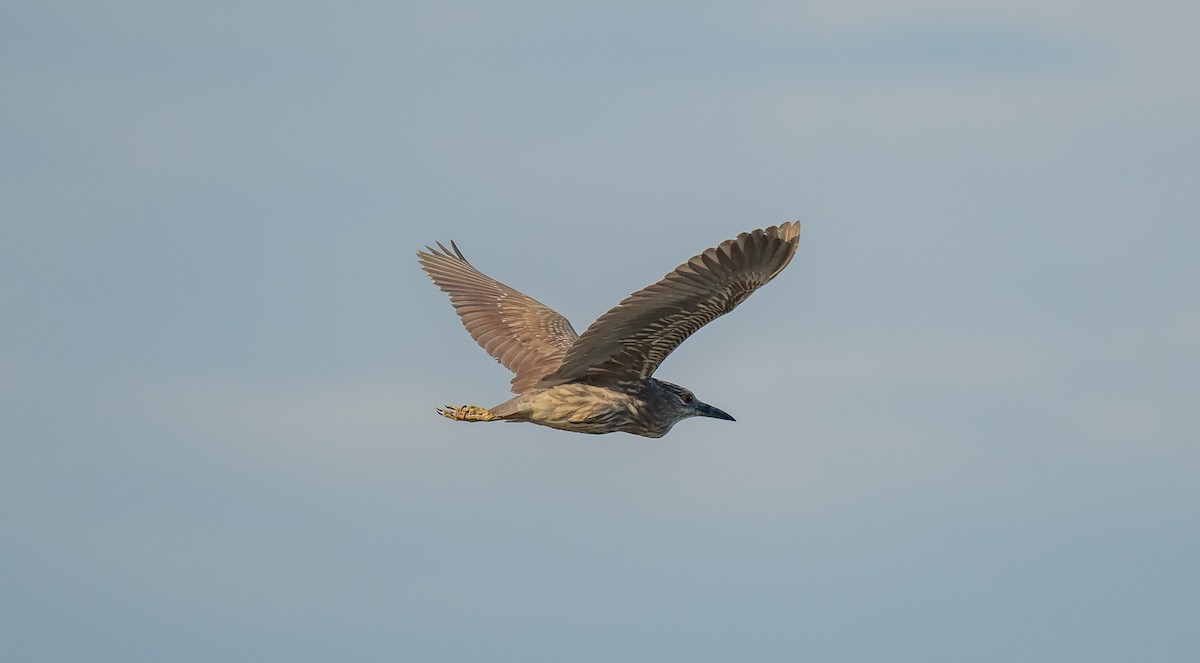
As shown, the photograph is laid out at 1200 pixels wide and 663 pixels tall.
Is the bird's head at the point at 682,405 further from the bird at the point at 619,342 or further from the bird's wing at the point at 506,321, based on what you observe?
the bird's wing at the point at 506,321

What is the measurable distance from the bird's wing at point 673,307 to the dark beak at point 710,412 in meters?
0.99

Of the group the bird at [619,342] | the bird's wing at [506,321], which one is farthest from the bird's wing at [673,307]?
the bird's wing at [506,321]

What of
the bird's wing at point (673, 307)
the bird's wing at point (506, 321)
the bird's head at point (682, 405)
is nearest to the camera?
the bird's wing at point (673, 307)

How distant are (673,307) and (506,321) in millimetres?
4241

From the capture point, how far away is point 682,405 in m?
17.0

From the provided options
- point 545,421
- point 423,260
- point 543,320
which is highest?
point 423,260

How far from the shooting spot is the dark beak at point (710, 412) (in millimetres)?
17297

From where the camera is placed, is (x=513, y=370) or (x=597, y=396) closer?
(x=597, y=396)

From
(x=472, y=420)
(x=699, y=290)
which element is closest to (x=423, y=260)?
(x=472, y=420)

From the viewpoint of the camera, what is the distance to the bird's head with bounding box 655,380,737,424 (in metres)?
16.8

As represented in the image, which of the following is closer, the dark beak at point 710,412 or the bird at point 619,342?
the bird at point 619,342

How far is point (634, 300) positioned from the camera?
47.9 ft

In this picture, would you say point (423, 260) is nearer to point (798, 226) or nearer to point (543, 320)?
point (543, 320)

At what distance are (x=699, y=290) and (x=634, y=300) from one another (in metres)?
0.61
